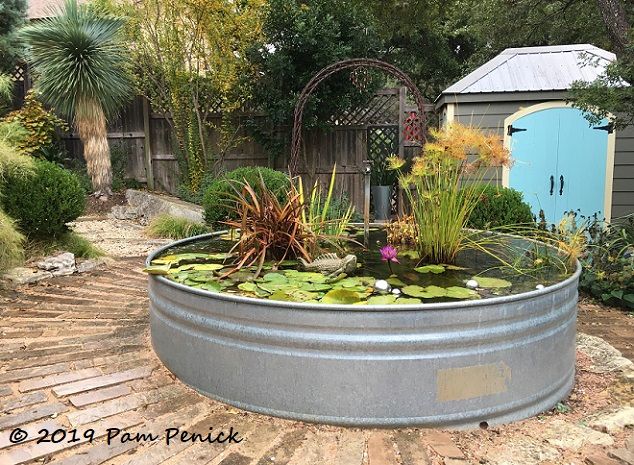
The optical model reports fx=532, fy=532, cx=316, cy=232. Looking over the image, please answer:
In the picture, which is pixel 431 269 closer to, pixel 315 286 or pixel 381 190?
pixel 315 286

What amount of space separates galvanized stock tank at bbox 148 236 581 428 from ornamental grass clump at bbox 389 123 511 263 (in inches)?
37.5

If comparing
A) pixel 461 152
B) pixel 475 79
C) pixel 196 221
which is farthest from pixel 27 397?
pixel 475 79

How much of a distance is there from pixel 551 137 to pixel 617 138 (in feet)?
2.49

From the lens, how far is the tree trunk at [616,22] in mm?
5008

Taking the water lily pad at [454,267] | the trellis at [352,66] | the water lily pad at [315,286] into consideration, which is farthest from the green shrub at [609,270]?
the water lily pad at [315,286]

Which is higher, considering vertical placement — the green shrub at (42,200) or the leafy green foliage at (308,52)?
the leafy green foliage at (308,52)

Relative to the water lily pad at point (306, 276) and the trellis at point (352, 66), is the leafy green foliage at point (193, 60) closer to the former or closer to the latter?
the trellis at point (352, 66)

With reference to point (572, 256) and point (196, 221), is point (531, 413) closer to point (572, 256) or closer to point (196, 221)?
point (572, 256)

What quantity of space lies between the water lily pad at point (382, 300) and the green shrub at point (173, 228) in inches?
165

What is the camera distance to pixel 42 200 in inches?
177

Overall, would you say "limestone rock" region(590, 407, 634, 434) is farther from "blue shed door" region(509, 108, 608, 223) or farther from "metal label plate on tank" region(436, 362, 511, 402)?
"blue shed door" region(509, 108, 608, 223)

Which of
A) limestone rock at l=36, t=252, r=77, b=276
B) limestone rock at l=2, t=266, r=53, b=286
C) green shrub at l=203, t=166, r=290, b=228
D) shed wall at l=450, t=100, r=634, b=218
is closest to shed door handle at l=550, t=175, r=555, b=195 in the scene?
shed wall at l=450, t=100, r=634, b=218

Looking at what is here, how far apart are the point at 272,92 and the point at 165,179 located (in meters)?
2.60

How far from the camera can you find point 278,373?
6.85 ft
